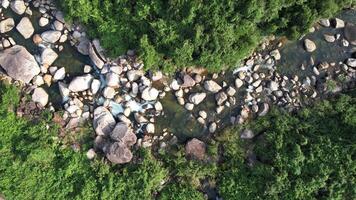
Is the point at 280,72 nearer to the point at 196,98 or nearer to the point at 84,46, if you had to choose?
the point at 196,98

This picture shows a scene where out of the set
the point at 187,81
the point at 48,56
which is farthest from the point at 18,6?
the point at 187,81

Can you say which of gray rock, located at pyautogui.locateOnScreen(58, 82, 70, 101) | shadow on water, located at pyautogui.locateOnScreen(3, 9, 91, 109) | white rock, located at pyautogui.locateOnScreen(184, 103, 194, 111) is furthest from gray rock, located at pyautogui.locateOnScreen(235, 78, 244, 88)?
gray rock, located at pyautogui.locateOnScreen(58, 82, 70, 101)

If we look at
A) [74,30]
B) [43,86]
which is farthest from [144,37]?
[43,86]

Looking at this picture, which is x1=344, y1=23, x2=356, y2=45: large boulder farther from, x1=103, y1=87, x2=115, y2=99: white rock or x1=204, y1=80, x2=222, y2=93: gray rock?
x1=103, y1=87, x2=115, y2=99: white rock

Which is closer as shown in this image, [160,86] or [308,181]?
[308,181]

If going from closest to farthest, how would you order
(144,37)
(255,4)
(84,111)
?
(255,4), (144,37), (84,111)

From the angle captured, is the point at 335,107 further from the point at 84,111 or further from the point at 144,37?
the point at 84,111

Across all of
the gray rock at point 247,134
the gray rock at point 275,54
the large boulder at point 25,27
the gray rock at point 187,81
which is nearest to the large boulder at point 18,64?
the large boulder at point 25,27

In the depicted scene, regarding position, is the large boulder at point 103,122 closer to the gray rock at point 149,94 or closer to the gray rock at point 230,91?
the gray rock at point 149,94
